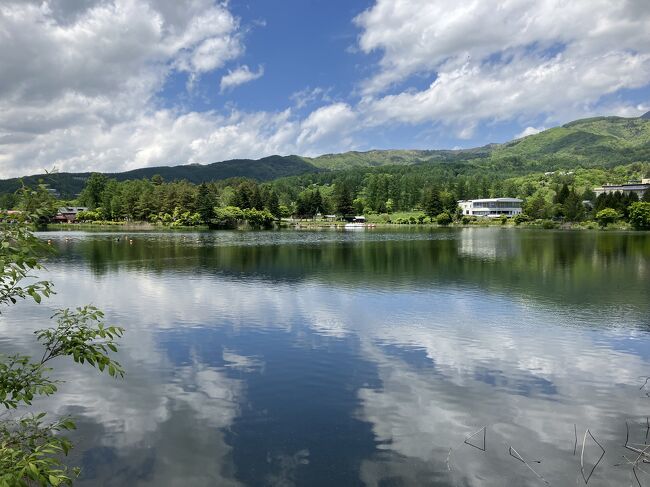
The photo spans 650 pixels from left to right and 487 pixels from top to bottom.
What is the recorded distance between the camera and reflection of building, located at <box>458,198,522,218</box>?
168250 millimetres

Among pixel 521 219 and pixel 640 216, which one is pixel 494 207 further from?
pixel 640 216

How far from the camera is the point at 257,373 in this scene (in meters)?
14.7

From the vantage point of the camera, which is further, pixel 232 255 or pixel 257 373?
pixel 232 255

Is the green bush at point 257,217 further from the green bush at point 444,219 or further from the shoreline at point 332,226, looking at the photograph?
the green bush at point 444,219

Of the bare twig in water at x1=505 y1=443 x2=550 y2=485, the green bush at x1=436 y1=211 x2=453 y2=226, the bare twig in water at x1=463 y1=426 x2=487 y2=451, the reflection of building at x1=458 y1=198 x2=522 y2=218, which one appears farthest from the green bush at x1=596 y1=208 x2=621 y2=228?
the bare twig in water at x1=505 y1=443 x2=550 y2=485

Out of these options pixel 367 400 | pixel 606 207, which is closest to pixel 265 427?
pixel 367 400

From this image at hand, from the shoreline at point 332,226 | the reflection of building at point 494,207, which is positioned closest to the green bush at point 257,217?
the shoreline at point 332,226

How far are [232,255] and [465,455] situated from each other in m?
43.8

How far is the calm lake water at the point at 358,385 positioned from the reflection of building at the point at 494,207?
146 metres

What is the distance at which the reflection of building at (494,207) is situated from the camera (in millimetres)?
168250

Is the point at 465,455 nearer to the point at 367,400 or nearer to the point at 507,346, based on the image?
the point at 367,400

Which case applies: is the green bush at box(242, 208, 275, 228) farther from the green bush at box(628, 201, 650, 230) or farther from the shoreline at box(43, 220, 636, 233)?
the green bush at box(628, 201, 650, 230)

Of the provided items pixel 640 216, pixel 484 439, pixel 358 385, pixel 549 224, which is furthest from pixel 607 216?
pixel 484 439

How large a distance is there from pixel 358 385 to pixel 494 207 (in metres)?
168
